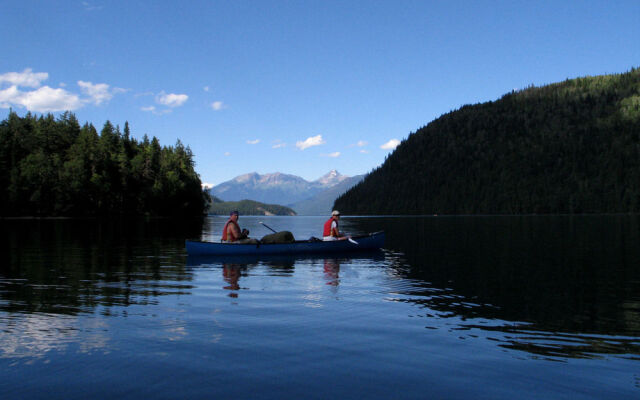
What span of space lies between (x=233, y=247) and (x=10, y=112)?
140 meters

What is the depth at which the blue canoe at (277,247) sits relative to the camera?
33156 mm

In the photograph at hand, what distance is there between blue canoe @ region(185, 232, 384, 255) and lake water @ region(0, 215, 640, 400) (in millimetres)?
7793

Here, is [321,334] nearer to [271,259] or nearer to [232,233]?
[271,259]

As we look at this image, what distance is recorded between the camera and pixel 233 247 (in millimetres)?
33219

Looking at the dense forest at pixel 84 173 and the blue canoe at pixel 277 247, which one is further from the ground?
the dense forest at pixel 84 173

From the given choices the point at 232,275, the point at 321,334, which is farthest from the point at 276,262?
the point at 321,334

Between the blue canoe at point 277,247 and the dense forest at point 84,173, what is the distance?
106m

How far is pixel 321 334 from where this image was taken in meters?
12.6

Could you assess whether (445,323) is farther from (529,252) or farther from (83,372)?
(529,252)

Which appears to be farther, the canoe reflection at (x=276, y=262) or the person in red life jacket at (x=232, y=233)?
the person in red life jacket at (x=232, y=233)

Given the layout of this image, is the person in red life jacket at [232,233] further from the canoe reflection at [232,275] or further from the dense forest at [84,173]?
the dense forest at [84,173]

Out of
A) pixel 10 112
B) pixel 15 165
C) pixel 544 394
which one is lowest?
pixel 544 394

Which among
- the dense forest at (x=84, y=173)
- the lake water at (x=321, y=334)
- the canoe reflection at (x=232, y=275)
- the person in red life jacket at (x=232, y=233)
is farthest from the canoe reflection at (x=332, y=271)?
the dense forest at (x=84, y=173)

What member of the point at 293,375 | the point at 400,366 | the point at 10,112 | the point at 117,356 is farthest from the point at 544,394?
the point at 10,112
